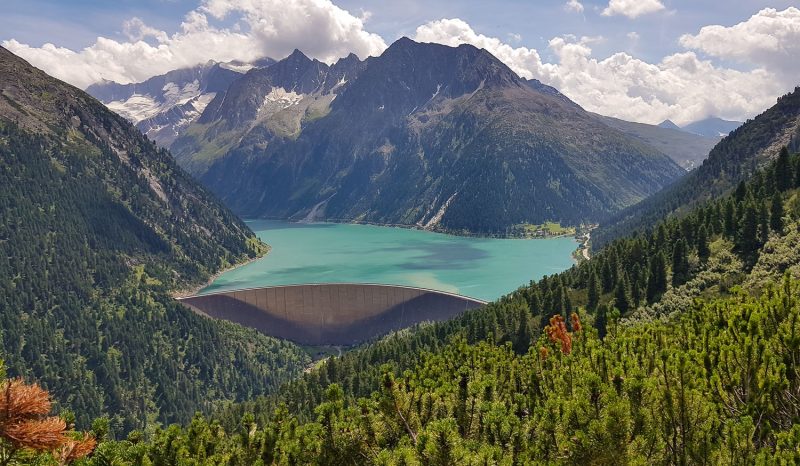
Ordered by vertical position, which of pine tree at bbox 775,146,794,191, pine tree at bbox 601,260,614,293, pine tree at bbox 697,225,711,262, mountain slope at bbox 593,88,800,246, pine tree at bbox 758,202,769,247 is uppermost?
mountain slope at bbox 593,88,800,246

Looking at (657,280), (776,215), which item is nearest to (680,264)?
(657,280)

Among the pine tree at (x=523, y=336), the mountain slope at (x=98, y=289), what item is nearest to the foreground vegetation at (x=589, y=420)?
the pine tree at (x=523, y=336)

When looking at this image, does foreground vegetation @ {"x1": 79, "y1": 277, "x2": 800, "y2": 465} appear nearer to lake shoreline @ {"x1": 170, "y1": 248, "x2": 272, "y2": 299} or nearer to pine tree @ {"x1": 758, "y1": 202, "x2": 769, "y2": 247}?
pine tree @ {"x1": 758, "y1": 202, "x2": 769, "y2": 247}

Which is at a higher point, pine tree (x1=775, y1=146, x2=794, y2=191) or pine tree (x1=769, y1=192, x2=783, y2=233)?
pine tree (x1=775, y1=146, x2=794, y2=191)

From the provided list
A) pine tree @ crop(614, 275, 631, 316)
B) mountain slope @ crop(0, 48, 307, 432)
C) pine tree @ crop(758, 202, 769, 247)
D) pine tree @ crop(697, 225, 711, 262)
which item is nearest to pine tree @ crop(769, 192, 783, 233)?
pine tree @ crop(758, 202, 769, 247)

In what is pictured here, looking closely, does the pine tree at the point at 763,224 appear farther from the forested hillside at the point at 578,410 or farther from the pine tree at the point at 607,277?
the forested hillside at the point at 578,410

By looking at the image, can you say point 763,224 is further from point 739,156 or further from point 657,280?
point 739,156

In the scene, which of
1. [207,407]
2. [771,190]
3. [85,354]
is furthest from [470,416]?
[85,354]

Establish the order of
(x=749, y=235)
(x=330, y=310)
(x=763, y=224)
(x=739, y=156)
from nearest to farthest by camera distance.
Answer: (x=763, y=224) < (x=749, y=235) < (x=330, y=310) < (x=739, y=156)
